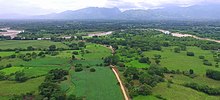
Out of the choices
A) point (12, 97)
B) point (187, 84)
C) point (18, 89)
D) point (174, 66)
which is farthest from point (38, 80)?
point (174, 66)

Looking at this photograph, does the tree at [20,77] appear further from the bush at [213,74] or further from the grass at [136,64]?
the bush at [213,74]

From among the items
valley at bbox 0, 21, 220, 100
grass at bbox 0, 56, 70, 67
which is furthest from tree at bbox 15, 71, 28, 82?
grass at bbox 0, 56, 70, 67

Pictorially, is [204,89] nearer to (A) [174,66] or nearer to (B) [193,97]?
(B) [193,97]

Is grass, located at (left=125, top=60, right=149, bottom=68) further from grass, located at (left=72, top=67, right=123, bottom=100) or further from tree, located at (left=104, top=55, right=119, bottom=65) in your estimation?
grass, located at (left=72, top=67, right=123, bottom=100)

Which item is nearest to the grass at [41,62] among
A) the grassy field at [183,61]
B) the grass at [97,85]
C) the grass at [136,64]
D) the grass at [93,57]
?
the grass at [93,57]

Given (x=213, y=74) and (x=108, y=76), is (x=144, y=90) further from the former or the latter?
(x=213, y=74)

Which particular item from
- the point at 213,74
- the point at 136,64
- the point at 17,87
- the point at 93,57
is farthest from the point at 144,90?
the point at 93,57
